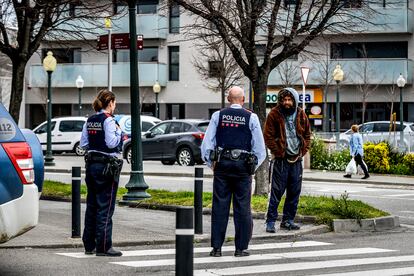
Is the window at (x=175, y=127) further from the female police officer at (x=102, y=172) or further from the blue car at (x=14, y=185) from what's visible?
the blue car at (x=14, y=185)

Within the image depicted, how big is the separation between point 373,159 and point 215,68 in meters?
16.9

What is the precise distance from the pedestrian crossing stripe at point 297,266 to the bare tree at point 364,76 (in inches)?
1482

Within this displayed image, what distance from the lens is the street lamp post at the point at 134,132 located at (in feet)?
56.3

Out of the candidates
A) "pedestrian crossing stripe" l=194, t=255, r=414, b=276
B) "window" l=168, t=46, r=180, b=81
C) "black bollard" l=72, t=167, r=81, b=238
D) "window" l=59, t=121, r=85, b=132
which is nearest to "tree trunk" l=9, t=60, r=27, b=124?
"black bollard" l=72, t=167, r=81, b=238

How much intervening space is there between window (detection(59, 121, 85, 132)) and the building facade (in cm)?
572

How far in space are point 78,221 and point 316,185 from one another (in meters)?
13.9

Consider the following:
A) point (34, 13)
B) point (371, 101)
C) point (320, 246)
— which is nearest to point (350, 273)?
point (320, 246)

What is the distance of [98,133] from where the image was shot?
10.6m

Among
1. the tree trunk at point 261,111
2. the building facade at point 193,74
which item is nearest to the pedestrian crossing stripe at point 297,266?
the tree trunk at point 261,111

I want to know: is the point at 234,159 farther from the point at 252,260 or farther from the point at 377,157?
the point at 377,157

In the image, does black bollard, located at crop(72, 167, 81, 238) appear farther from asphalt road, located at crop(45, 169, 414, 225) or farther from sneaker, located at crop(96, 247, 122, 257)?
asphalt road, located at crop(45, 169, 414, 225)

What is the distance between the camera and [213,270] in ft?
32.4

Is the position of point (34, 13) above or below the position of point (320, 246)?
above

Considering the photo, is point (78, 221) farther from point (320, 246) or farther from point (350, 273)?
point (350, 273)
